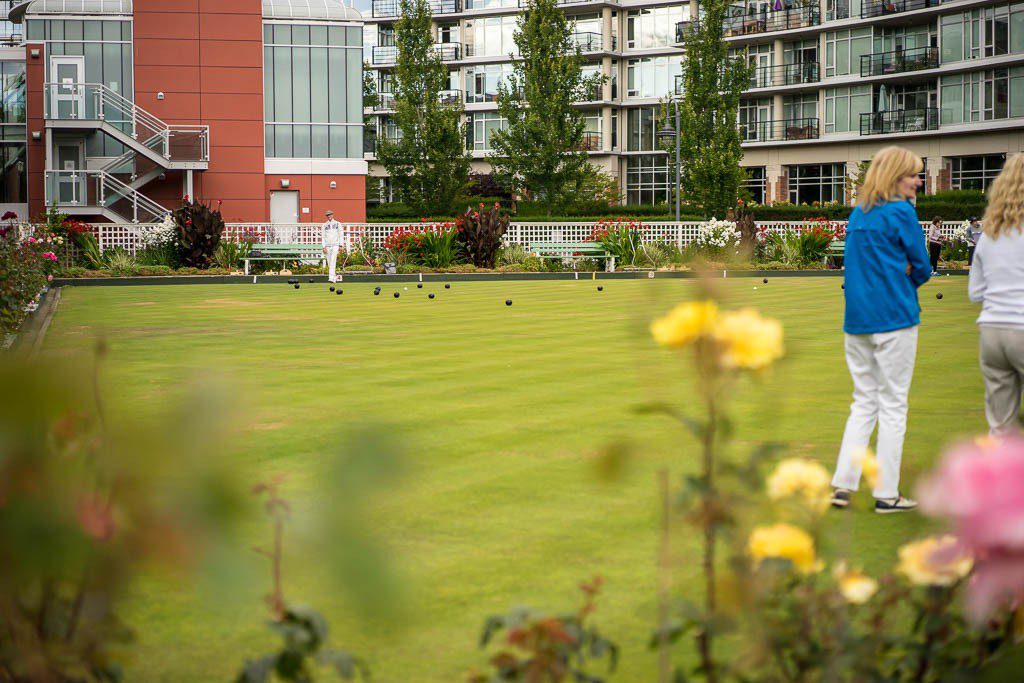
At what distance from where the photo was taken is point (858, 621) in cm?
382

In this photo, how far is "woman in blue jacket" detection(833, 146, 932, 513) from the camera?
6207 mm

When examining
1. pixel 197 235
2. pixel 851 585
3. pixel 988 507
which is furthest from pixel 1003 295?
pixel 197 235

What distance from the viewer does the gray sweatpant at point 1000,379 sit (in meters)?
6.44

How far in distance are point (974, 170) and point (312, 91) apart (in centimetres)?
3463

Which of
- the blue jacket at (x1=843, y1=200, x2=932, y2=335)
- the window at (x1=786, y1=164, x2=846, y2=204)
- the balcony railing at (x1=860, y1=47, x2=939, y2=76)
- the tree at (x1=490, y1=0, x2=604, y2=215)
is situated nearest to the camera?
the blue jacket at (x1=843, y1=200, x2=932, y2=335)

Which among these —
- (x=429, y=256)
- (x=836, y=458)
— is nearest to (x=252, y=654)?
(x=836, y=458)

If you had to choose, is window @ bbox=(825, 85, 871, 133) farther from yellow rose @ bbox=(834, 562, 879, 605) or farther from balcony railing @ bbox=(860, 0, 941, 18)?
yellow rose @ bbox=(834, 562, 879, 605)

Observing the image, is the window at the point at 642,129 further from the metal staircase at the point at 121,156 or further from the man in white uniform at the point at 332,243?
the man in white uniform at the point at 332,243

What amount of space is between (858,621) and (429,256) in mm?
32470

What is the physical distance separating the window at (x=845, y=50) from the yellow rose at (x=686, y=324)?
67159 mm

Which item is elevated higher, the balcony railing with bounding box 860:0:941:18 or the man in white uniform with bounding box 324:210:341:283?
the balcony railing with bounding box 860:0:941:18

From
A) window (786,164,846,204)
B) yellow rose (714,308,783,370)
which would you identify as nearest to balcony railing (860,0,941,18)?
window (786,164,846,204)

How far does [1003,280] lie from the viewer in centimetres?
644

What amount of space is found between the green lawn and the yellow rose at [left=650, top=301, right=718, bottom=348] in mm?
44
